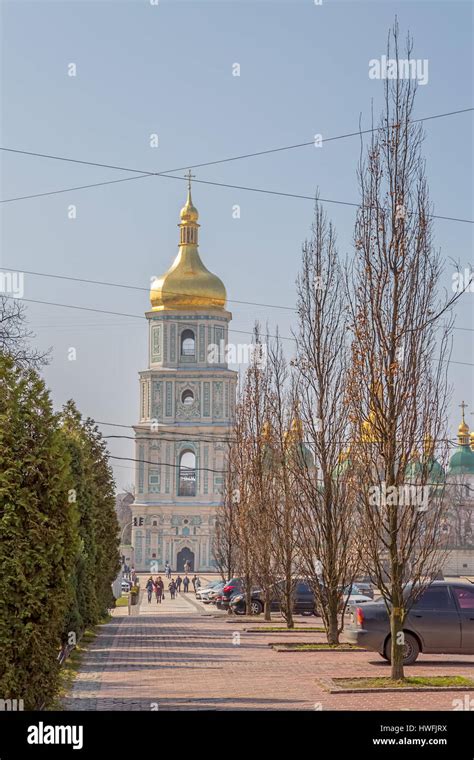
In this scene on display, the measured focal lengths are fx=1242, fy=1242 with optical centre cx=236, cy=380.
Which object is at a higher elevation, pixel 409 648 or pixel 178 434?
pixel 178 434

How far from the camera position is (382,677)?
17234 millimetres

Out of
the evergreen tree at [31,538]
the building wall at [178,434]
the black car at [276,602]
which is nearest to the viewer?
the evergreen tree at [31,538]

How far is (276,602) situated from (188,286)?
64.3 m

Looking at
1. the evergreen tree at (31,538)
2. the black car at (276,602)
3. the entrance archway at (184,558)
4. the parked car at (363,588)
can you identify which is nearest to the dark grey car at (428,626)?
the evergreen tree at (31,538)

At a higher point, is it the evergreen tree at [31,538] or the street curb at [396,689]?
the evergreen tree at [31,538]

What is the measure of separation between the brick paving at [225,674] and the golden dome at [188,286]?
238 feet

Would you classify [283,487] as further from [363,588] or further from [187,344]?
[187,344]

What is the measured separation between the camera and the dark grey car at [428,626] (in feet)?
65.3

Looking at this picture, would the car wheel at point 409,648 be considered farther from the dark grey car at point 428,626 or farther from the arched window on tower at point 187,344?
the arched window on tower at point 187,344

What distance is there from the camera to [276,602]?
128 ft

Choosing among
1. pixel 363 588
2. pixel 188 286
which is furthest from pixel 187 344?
pixel 363 588

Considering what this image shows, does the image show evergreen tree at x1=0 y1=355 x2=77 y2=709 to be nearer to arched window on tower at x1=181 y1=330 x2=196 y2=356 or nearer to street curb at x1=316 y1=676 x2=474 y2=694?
street curb at x1=316 y1=676 x2=474 y2=694

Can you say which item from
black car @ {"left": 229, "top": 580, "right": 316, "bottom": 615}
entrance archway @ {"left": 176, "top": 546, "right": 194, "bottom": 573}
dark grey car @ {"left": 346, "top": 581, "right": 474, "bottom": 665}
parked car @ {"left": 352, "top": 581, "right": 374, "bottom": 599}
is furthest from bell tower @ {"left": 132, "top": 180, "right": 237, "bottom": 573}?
dark grey car @ {"left": 346, "top": 581, "right": 474, "bottom": 665}

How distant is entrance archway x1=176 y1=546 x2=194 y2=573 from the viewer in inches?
3915
